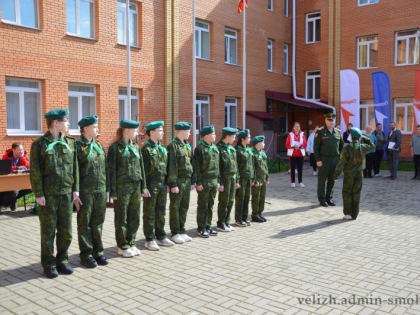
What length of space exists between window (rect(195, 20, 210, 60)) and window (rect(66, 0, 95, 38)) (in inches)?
213

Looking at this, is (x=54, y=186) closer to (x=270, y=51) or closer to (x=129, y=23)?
(x=129, y=23)

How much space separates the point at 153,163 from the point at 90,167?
41.4 inches

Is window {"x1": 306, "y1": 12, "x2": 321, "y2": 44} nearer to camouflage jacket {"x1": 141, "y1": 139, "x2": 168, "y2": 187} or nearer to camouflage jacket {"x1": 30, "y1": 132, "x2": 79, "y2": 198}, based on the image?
camouflage jacket {"x1": 141, "y1": 139, "x2": 168, "y2": 187}

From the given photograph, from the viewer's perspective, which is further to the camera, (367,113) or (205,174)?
(367,113)

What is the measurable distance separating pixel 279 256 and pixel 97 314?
2.82 metres

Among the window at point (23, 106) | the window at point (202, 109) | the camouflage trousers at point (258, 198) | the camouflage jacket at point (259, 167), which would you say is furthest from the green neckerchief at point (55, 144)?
the window at point (202, 109)

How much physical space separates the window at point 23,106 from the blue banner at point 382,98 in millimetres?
15917

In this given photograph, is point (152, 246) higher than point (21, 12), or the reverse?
point (21, 12)

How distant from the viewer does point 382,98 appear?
68.7 ft

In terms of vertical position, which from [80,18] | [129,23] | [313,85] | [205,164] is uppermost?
[129,23]

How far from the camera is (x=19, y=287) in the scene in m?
4.70

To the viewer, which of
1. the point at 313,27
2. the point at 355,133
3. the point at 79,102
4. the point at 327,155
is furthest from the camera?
the point at 313,27

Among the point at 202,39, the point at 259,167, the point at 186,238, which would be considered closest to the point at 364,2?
the point at 202,39

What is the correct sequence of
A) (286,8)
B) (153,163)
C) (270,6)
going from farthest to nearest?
(286,8) < (270,6) < (153,163)
